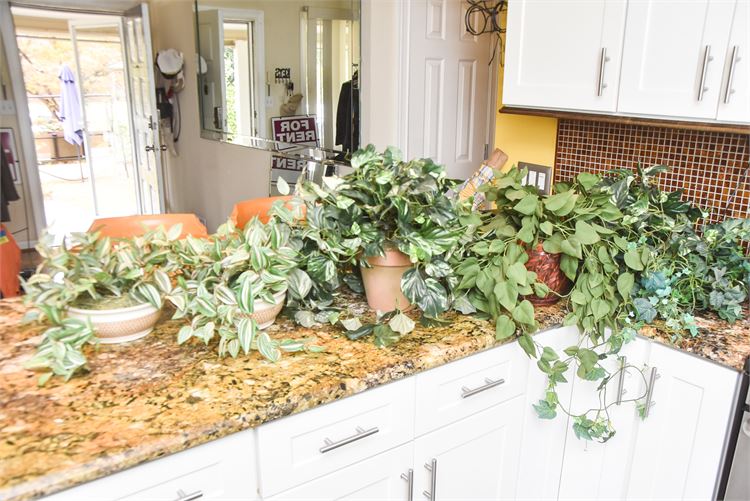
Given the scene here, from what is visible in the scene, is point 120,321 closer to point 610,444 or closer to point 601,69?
point 610,444

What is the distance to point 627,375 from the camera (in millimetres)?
1622

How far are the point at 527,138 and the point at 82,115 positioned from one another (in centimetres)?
528

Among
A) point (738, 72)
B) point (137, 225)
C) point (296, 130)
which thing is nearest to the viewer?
point (738, 72)

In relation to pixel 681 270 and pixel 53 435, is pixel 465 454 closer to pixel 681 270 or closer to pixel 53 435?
pixel 681 270

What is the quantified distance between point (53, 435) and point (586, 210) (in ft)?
4.17

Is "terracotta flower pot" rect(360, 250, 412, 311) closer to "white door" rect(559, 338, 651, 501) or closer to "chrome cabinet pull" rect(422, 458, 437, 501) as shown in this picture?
"chrome cabinet pull" rect(422, 458, 437, 501)

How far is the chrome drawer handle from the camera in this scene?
1421mm

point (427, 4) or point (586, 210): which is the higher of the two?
point (427, 4)

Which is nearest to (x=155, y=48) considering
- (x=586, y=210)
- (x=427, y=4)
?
(x=427, y=4)

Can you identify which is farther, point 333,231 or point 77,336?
point 333,231

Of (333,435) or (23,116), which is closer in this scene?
(333,435)

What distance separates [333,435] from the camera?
1.22m

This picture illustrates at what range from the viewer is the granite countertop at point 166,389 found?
3.15ft

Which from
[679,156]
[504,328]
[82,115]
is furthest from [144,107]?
[504,328]
